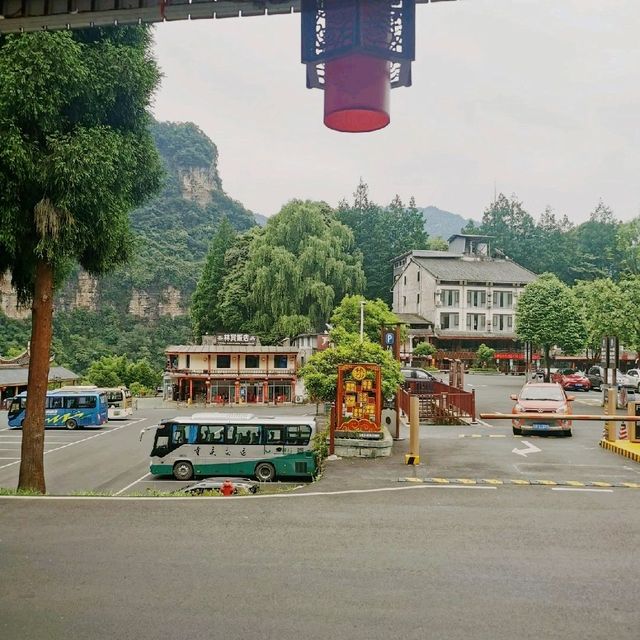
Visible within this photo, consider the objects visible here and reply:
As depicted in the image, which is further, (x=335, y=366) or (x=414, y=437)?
(x=335, y=366)

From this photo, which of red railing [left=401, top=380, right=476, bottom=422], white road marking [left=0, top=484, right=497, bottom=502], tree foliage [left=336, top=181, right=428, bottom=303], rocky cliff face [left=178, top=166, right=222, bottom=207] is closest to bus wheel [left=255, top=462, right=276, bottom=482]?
red railing [left=401, top=380, right=476, bottom=422]

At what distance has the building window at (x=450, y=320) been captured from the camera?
71500 mm

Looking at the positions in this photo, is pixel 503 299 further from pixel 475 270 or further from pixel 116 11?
pixel 116 11

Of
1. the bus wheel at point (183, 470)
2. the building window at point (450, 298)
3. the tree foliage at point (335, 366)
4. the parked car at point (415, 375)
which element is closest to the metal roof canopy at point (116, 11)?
the bus wheel at point (183, 470)

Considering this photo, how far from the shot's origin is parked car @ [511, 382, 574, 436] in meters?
23.1

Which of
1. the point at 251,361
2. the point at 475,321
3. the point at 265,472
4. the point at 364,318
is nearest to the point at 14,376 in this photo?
the point at 251,361

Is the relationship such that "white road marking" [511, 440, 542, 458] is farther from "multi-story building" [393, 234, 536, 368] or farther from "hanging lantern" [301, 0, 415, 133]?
"multi-story building" [393, 234, 536, 368]

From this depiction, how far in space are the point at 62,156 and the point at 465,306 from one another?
61.0 meters

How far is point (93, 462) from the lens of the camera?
93.7 ft

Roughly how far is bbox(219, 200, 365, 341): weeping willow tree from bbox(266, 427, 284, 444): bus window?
116 ft

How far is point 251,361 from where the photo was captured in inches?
2140

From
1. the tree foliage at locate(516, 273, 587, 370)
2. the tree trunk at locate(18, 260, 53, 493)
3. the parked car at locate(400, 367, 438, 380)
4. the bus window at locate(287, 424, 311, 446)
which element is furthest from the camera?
the tree foliage at locate(516, 273, 587, 370)

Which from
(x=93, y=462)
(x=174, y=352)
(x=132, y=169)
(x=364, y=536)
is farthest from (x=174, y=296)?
(x=364, y=536)

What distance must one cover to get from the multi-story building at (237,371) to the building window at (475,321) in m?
25.4
